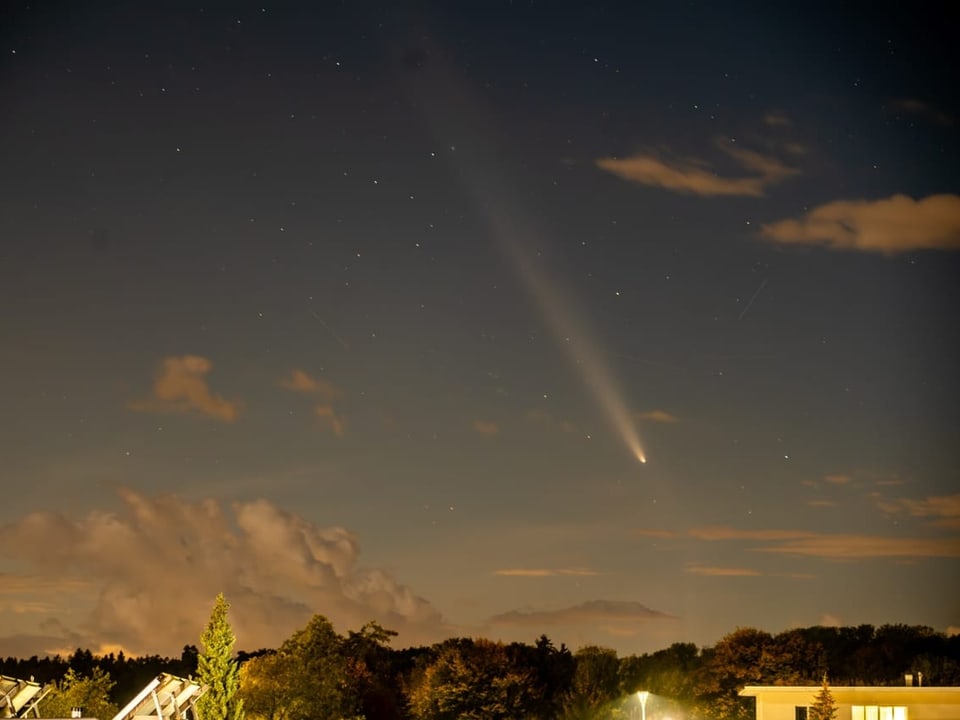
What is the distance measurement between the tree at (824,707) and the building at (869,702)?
3.99 ft

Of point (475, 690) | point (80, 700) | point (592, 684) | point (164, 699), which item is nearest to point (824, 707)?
point (164, 699)

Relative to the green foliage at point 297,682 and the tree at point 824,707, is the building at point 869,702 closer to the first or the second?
the tree at point 824,707

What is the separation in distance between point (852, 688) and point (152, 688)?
942 inches

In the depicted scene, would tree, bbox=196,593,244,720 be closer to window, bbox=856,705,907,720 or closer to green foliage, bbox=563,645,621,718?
window, bbox=856,705,907,720

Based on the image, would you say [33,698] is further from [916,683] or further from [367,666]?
[367,666]

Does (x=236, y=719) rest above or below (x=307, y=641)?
below

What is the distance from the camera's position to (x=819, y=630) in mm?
105000

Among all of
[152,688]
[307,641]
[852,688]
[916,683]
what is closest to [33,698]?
[152,688]

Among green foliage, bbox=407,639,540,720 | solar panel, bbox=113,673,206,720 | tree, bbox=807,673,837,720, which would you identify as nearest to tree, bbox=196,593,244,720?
solar panel, bbox=113,673,206,720

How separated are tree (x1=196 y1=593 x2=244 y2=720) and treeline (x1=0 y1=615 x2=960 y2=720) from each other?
20.6m

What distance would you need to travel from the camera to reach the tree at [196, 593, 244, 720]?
62062mm

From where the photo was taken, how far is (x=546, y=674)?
106 meters

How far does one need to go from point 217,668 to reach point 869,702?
26.5 meters

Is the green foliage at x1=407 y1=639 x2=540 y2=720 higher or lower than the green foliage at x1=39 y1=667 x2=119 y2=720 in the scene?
higher
